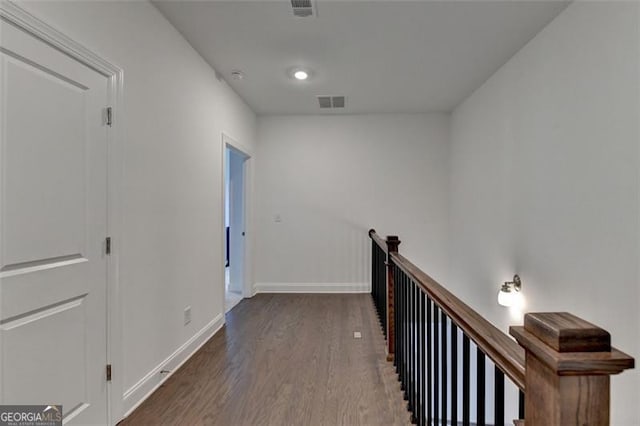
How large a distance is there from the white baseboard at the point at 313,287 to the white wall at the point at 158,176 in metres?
Answer: 1.60

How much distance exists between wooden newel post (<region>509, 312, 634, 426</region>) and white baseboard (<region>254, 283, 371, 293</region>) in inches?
170

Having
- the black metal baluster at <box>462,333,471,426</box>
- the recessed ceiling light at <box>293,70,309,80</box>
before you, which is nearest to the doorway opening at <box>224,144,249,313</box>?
the recessed ceiling light at <box>293,70,309,80</box>

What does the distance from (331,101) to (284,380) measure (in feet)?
10.5

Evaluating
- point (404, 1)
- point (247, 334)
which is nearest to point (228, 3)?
point (404, 1)

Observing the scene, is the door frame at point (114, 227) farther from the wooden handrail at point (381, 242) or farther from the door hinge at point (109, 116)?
the wooden handrail at point (381, 242)

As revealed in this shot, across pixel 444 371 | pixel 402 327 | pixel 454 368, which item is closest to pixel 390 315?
pixel 402 327

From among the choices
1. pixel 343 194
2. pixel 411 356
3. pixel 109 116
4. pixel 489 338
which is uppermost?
pixel 109 116

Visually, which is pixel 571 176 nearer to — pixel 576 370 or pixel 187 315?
pixel 576 370

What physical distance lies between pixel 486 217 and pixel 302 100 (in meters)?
2.54

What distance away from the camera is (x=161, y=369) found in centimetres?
232

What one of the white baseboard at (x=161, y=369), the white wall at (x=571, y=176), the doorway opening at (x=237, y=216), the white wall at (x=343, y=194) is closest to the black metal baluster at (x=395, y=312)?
the white wall at (x=571, y=176)

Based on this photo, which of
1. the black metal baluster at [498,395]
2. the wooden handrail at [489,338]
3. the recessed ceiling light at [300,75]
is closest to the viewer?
the wooden handrail at [489,338]

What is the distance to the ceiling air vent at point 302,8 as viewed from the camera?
2242 millimetres

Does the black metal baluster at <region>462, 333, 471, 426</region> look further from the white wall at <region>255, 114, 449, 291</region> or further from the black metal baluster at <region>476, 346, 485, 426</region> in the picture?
the white wall at <region>255, 114, 449, 291</region>
